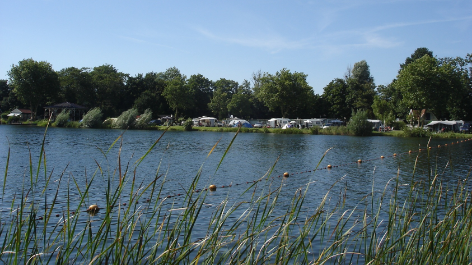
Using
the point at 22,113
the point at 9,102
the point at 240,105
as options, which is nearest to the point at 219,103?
the point at 240,105

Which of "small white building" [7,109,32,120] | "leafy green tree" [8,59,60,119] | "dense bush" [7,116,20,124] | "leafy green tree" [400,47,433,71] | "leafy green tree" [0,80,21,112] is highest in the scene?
"leafy green tree" [400,47,433,71]

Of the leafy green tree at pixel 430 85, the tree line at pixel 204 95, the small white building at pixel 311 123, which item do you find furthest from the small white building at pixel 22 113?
the leafy green tree at pixel 430 85

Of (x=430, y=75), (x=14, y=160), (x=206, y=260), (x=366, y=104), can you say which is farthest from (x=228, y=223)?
(x=366, y=104)

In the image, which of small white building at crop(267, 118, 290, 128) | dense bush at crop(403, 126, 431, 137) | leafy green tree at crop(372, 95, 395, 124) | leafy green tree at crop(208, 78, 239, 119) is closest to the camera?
dense bush at crop(403, 126, 431, 137)

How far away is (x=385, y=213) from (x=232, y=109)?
75.2 m

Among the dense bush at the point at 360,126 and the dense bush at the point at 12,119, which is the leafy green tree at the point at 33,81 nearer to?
the dense bush at the point at 12,119

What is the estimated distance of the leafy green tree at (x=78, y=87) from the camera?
82.1m

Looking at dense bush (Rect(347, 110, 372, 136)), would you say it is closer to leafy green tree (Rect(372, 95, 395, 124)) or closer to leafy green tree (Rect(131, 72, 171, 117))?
leafy green tree (Rect(372, 95, 395, 124))

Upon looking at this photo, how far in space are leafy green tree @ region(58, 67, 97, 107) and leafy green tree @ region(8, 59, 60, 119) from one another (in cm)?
295

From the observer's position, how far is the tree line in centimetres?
7681

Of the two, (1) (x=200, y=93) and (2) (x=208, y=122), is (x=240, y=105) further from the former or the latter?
(1) (x=200, y=93)

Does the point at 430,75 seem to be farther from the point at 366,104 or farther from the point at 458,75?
the point at 366,104


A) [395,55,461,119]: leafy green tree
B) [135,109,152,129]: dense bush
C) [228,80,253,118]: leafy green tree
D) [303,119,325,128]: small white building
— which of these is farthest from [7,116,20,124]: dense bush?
[395,55,461,119]: leafy green tree

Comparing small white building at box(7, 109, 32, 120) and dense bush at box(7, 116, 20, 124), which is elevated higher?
small white building at box(7, 109, 32, 120)
